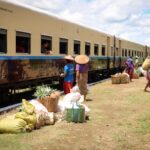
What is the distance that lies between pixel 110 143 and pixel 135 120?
2886 millimetres

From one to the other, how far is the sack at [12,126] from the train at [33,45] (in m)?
3.73

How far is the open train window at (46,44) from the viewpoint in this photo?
1694 cm

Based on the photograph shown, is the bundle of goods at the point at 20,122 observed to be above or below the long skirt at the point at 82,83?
below

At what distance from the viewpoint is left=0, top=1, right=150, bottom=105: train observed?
45.0 ft

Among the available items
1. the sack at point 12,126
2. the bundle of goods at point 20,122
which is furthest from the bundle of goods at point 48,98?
the sack at point 12,126

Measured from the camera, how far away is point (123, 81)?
25656 mm

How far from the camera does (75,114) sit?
Result: 11.1 metres

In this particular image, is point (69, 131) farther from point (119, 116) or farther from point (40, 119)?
point (119, 116)

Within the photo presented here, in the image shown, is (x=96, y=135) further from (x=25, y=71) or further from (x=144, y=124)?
(x=25, y=71)

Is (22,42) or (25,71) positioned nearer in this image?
(22,42)

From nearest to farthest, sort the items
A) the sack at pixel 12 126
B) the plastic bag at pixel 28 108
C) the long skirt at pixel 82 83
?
the sack at pixel 12 126 → the plastic bag at pixel 28 108 → the long skirt at pixel 82 83

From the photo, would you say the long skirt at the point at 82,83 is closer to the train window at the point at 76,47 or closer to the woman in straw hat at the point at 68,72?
the woman in straw hat at the point at 68,72

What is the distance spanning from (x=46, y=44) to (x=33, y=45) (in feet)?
5.19

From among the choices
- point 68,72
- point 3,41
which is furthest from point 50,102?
point 68,72
